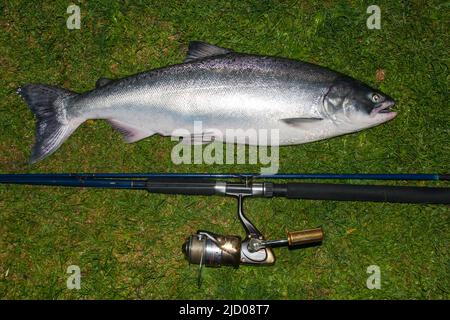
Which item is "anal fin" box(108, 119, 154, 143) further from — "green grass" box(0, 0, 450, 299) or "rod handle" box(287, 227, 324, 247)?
"rod handle" box(287, 227, 324, 247)

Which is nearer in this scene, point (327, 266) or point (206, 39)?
point (327, 266)

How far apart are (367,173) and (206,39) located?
5.66 ft

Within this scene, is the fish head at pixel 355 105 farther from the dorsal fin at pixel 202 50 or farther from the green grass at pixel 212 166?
the dorsal fin at pixel 202 50

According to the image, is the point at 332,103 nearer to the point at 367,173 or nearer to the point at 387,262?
the point at 367,173

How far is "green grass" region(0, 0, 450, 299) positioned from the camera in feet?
11.0

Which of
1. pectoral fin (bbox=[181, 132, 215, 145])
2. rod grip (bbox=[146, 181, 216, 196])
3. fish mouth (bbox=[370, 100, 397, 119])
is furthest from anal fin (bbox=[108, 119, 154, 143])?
fish mouth (bbox=[370, 100, 397, 119])

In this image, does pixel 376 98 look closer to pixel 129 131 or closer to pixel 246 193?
pixel 246 193

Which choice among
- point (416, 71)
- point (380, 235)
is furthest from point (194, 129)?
point (416, 71)

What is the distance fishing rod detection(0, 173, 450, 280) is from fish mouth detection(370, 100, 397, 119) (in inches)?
17.9

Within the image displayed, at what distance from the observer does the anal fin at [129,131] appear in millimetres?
3394

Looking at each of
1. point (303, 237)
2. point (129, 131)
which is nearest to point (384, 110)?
point (303, 237)

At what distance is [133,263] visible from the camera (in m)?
3.41

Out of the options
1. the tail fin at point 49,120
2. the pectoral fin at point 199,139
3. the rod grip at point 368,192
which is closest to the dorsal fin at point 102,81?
the tail fin at point 49,120

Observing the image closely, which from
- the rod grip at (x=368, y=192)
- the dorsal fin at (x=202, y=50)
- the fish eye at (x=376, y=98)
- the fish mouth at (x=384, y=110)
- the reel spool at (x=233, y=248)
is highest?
the dorsal fin at (x=202, y=50)
